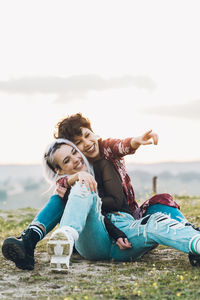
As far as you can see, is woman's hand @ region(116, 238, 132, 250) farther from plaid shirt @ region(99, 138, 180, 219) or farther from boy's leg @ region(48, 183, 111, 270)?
plaid shirt @ region(99, 138, 180, 219)

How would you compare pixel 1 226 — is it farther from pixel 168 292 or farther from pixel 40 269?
pixel 168 292

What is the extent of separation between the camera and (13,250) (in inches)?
175

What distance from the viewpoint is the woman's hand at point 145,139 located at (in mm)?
4590

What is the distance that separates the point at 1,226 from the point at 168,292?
22.6 feet

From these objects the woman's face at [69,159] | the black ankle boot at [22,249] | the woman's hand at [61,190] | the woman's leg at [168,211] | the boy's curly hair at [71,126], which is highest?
the boy's curly hair at [71,126]

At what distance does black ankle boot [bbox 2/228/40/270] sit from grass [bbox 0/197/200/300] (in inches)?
4.1

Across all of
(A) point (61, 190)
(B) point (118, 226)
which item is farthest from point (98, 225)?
(A) point (61, 190)

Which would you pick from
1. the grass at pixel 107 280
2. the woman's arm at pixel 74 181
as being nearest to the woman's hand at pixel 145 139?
the woman's arm at pixel 74 181

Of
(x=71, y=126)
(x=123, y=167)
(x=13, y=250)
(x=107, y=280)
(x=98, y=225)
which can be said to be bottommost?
(x=107, y=280)

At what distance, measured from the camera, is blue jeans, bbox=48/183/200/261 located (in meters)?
4.27

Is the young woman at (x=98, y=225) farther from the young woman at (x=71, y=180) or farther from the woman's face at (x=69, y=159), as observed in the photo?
the young woman at (x=71, y=180)

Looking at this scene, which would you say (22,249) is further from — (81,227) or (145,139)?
(145,139)

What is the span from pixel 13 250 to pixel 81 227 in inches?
30.1

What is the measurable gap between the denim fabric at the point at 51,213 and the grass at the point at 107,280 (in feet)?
1.58
